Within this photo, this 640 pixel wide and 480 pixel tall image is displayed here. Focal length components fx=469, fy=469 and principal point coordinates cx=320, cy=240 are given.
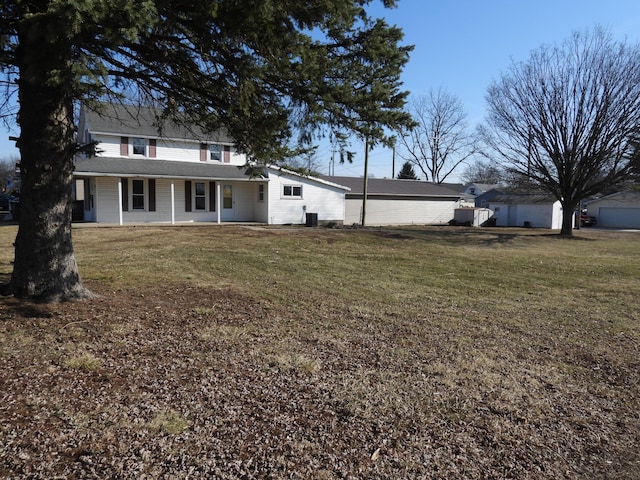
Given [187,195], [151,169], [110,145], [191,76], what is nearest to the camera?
[191,76]

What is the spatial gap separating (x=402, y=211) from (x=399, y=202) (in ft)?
2.33

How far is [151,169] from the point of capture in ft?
74.8

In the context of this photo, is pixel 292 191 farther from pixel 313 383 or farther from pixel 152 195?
pixel 313 383

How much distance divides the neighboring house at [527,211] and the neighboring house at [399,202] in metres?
5.50

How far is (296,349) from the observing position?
505 cm

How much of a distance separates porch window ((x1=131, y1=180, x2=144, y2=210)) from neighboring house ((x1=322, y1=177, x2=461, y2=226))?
41.5ft

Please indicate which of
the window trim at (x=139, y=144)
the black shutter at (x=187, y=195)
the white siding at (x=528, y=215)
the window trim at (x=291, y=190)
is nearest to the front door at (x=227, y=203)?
the black shutter at (x=187, y=195)

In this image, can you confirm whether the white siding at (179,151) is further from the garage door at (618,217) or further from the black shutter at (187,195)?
the garage door at (618,217)

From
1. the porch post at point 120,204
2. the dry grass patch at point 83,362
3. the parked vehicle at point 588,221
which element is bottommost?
the dry grass patch at point 83,362

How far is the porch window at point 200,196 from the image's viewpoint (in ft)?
82.1

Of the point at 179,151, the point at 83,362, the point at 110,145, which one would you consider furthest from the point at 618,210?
the point at 83,362

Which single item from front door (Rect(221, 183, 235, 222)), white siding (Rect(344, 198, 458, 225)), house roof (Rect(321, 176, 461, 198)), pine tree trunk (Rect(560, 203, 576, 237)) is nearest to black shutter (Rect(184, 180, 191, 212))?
front door (Rect(221, 183, 235, 222))

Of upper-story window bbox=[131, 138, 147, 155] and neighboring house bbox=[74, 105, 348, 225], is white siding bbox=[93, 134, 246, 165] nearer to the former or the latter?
neighboring house bbox=[74, 105, 348, 225]

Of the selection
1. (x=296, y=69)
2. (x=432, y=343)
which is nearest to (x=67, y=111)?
(x=296, y=69)
